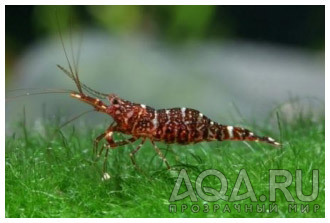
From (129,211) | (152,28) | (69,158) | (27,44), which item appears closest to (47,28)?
(27,44)

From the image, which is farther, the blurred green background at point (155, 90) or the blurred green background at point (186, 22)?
the blurred green background at point (186, 22)

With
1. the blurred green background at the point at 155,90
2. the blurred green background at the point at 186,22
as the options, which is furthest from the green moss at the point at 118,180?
the blurred green background at the point at 186,22

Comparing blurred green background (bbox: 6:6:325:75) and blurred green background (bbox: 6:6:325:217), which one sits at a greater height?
blurred green background (bbox: 6:6:325:75)

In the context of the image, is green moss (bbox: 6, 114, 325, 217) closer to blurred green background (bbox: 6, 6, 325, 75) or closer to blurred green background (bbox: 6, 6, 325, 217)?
blurred green background (bbox: 6, 6, 325, 217)

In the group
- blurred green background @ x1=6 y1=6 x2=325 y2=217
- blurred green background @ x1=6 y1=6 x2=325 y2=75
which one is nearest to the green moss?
blurred green background @ x1=6 y1=6 x2=325 y2=217

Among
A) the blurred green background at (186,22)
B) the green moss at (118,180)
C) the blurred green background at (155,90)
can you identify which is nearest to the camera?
the green moss at (118,180)

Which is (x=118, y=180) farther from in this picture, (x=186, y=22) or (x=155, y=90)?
(x=186, y=22)

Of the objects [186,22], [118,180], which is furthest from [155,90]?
[118,180]

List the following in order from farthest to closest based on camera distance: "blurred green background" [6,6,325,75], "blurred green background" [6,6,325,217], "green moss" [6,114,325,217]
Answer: "blurred green background" [6,6,325,75]
"blurred green background" [6,6,325,217]
"green moss" [6,114,325,217]

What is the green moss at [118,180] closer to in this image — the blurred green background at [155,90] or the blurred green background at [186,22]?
the blurred green background at [155,90]

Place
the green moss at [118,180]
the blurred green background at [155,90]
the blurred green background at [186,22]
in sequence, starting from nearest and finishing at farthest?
1. the green moss at [118,180]
2. the blurred green background at [155,90]
3. the blurred green background at [186,22]

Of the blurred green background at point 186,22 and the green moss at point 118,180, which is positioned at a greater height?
the blurred green background at point 186,22
